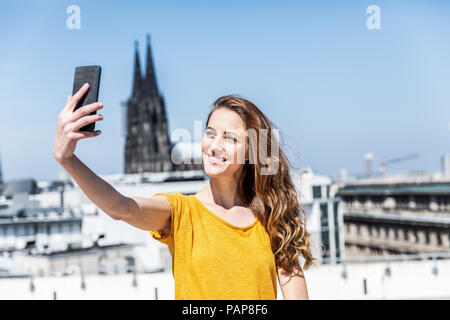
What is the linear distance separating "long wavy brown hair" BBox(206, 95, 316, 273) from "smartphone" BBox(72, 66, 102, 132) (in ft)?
2.61

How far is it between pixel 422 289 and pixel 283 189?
853 centimetres

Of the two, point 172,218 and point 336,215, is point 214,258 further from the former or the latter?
point 336,215

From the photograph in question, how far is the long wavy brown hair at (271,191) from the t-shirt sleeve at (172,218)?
0.39m

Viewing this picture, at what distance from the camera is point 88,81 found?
1698 mm

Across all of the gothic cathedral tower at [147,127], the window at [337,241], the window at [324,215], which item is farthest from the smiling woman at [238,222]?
the gothic cathedral tower at [147,127]

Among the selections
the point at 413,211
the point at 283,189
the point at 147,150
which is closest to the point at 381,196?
the point at 413,211

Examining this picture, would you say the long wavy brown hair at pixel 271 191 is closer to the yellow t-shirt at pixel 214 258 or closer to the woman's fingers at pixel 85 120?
the yellow t-shirt at pixel 214 258

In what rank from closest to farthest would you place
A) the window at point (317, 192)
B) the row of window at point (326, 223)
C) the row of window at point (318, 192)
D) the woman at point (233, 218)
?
the woman at point (233, 218), the row of window at point (326, 223), the window at point (317, 192), the row of window at point (318, 192)

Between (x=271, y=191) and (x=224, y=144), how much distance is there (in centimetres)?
36

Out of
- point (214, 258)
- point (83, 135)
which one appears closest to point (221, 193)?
point (214, 258)

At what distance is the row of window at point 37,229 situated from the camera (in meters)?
38.2
